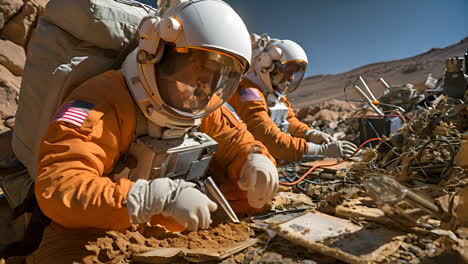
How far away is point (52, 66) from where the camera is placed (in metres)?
1.95

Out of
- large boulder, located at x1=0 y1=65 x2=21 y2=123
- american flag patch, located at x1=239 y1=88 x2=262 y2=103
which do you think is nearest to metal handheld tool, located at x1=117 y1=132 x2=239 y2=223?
american flag patch, located at x1=239 y1=88 x2=262 y2=103

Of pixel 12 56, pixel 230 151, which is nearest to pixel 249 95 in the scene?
pixel 230 151

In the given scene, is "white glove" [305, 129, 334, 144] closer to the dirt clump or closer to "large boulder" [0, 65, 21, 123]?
the dirt clump

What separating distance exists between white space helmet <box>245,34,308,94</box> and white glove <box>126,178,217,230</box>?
308cm

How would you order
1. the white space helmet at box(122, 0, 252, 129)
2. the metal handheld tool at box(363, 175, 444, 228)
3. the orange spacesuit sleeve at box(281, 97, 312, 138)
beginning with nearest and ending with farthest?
1. the metal handheld tool at box(363, 175, 444, 228)
2. the white space helmet at box(122, 0, 252, 129)
3. the orange spacesuit sleeve at box(281, 97, 312, 138)

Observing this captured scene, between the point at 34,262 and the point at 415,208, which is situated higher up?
the point at 415,208

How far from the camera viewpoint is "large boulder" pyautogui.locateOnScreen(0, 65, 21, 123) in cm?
454

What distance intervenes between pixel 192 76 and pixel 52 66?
2.78ft

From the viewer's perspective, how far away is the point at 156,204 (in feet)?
4.77

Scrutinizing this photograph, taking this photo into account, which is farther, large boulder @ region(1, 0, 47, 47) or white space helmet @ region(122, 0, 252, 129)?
large boulder @ region(1, 0, 47, 47)

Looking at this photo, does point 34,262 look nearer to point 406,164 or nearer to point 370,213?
point 370,213

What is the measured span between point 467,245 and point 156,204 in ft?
4.32

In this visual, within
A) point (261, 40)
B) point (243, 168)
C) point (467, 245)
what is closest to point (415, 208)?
point (467, 245)

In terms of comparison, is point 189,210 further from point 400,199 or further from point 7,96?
point 7,96
